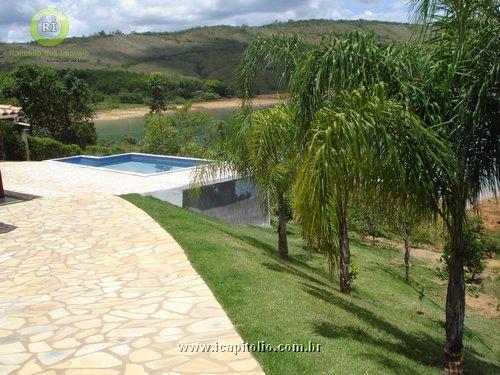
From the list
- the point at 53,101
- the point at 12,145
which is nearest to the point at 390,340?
the point at 12,145

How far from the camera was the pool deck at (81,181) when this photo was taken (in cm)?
1238

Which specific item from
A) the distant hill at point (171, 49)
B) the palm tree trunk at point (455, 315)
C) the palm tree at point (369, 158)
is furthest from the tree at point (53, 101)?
the distant hill at point (171, 49)

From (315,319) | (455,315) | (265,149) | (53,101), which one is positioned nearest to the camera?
(455,315)

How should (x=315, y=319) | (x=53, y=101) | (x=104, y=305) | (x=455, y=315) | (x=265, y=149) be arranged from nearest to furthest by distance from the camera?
1. (x=455, y=315)
2. (x=315, y=319)
3. (x=104, y=305)
4. (x=265, y=149)
5. (x=53, y=101)

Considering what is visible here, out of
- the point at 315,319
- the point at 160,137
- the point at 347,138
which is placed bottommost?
the point at 315,319

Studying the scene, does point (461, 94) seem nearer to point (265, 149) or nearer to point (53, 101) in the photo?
point (265, 149)

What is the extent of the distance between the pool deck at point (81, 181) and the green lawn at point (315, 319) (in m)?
2.87

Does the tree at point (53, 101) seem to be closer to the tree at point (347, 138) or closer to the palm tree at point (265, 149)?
the palm tree at point (265, 149)

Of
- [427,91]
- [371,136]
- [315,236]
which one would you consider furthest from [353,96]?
[315,236]

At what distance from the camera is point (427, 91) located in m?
4.48

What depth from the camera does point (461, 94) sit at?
4246mm

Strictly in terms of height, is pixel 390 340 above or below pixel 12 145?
below

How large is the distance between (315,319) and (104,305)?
2225 millimetres

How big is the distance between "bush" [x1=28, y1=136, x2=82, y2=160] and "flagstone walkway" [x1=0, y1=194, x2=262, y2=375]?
44.0 feet
